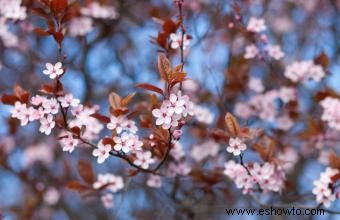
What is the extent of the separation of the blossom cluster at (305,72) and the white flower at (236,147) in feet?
3.29

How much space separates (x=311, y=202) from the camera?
295cm

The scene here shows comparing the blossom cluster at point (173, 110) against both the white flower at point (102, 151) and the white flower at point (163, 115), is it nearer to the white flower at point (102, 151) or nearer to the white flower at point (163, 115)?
the white flower at point (163, 115)

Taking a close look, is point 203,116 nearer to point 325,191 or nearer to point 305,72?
point 305,72

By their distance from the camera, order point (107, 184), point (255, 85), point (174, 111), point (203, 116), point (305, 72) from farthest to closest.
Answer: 1. point (255, 85)
2. point (305, 72)
3. point (203, 116)
4. point (107, 184)
5. point (174, 111)

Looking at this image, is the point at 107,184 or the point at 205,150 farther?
the point at 205,150

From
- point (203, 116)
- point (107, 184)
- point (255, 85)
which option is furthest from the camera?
point (255, 85)

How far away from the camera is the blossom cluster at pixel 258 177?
2383 millimetres

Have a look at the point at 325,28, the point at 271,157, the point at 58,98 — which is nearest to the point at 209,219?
the point at 271,157

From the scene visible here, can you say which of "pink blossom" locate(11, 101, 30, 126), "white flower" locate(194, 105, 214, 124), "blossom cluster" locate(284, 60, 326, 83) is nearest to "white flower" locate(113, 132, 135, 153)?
"pink blossom" locate(11, 101, 30, 126)

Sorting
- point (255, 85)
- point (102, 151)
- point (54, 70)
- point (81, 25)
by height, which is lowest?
point (102, 151)

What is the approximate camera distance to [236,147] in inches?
87.6

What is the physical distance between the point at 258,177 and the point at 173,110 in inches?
25.3

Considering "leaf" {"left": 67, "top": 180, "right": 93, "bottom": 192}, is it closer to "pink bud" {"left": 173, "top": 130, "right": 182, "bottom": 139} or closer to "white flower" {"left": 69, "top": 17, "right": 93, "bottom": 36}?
"pink bud" {"left": 173, "top": 130, "right": 182, "bottom": 139}

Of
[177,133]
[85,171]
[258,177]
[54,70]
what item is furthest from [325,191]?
[54,70]
